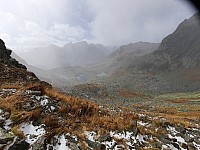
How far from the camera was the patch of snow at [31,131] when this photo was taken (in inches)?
430

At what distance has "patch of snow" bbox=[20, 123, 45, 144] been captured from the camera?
10.9 m

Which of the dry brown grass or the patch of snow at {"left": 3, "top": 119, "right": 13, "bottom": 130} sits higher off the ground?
the patch of snow at {"left": 3, "top": 119, "right": 13, "bottom": 130}

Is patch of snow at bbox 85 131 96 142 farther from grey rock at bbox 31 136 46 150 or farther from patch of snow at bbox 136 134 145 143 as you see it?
patch of snow at bbox 136 134 145 143

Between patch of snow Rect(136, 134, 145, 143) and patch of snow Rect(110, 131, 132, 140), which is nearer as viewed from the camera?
patch of snow Rect(110, 131, 132, 140)

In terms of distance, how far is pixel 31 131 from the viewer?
11.5 meters

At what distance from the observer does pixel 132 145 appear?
12.1 meters

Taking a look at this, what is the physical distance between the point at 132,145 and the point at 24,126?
5352 millimetres

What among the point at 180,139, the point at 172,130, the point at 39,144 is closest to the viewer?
the point at 39,144

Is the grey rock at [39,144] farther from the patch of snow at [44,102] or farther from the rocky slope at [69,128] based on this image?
the patch of snow at [44,102]

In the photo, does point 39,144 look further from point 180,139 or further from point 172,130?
point 172,130

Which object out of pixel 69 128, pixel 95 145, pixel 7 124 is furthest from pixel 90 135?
pixel 7 124

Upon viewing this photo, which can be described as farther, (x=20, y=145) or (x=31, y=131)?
(x=31, y=131)

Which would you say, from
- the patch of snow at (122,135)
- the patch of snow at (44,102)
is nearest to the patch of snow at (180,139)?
the patch of snow at (122,135)

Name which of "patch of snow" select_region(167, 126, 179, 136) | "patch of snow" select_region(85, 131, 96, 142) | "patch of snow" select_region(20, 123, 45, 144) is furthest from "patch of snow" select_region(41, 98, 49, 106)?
"patch of snow" select_region(167, 126, 179, 136)
